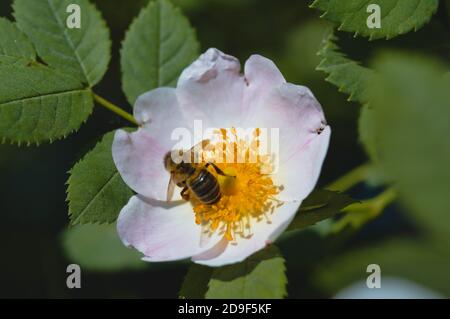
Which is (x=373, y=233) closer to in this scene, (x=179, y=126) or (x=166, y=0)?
(x=179, y=126)

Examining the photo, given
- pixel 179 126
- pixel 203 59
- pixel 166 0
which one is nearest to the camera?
pixel 203 59

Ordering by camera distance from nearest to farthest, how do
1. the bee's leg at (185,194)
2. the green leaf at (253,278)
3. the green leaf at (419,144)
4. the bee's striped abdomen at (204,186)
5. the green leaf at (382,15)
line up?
the green leaf at (419,144), the green leaf at (253,278), the green leaf at (382,15), the bee's striped abdomen at (204,186), the bee's leg at (185,194)

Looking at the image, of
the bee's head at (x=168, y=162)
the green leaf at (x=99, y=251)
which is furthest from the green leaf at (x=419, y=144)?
the green leaf at (x=99, y=251)

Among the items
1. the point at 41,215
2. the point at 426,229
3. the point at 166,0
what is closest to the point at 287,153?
the point at 166,0

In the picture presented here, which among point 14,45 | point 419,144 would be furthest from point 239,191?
point 419,144

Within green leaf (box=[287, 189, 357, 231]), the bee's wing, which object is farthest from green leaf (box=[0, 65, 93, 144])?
green leaf (box=[287, 189, 357, 231])

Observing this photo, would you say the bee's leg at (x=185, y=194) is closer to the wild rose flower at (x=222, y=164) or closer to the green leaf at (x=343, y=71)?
the wild rose flower at (x=222, y=164)
